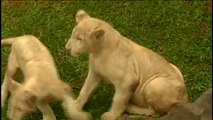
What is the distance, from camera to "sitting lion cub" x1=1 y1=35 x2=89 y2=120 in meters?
6.95

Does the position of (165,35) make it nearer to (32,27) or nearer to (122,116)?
(32,27)

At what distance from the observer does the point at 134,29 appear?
10.2 m

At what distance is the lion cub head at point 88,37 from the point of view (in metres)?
7.14

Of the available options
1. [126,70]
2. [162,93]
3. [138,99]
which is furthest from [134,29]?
[162,93]

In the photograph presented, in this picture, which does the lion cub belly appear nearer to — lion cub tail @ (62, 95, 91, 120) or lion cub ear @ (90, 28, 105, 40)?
lion cub tail @ (62, 95, 91, 120)

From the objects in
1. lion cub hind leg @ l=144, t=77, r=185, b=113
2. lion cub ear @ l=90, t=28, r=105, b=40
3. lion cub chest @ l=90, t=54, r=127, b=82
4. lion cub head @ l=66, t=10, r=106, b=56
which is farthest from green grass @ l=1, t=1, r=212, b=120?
lion cub ear @ l=90, t=28, r=105, b=40

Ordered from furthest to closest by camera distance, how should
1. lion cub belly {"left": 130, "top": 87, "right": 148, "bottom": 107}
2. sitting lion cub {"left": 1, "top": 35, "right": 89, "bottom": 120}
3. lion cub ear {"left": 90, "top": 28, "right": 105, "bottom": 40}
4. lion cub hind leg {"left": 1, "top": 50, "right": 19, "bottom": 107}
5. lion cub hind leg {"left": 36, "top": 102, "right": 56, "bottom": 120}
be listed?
lion cub hind leg {"left": 1, "top": 50, "right": 19, "bottom": 107} → lion cub belly {"left": 130, "top": 87, "right": 148, "bottom": 107} → lion cub hind leg {"left": 36, "top": 102, "right": 56, "bottom": 120} → lion cub ear {"left": 90, "top": 28, "right": 105, "bottom": 40} → sitting lion cub {"left": 1, "top": 35, "right": 89, "bottom": 120}

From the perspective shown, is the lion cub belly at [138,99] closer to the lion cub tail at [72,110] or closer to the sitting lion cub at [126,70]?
the sitting lion cub at [126,70]

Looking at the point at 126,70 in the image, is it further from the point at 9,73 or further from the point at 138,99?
the point at 9,73

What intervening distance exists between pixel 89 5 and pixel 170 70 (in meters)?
3.75

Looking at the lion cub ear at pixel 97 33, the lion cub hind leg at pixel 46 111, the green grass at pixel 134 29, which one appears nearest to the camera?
the lion cub ear at pixel 97 33

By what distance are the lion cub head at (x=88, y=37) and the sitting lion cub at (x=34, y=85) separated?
18.0 inches

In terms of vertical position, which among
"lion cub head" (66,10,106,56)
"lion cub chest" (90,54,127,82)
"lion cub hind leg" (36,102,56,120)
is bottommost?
"lion cub hind leg" (36,102,56,120)

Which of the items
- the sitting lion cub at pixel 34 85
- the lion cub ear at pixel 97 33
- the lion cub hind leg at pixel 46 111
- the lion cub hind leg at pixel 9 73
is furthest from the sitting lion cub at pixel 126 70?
the lion cub hind leg at pixel 9 73
